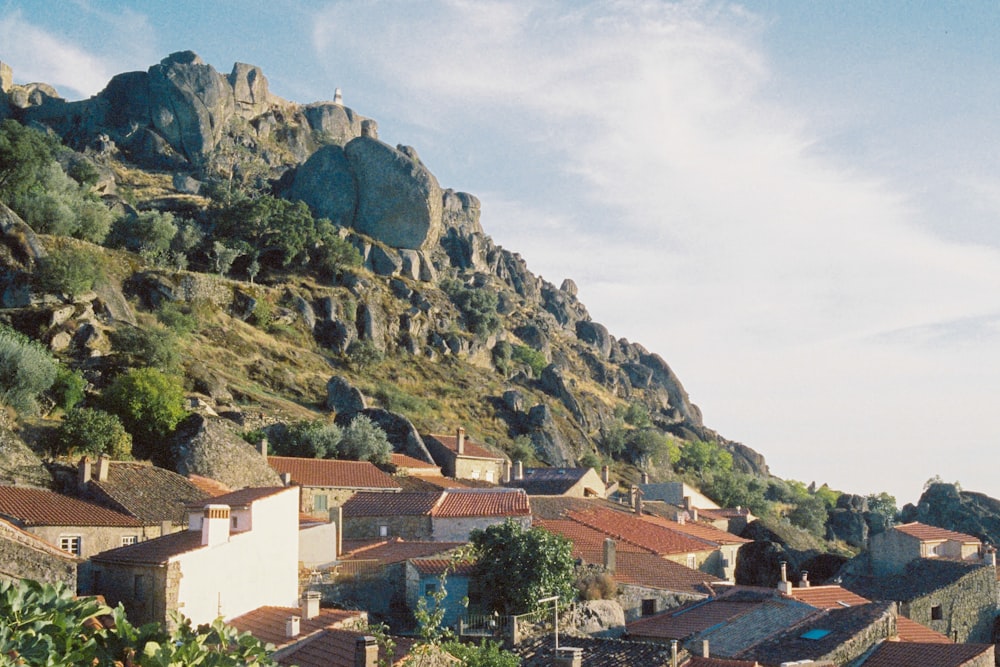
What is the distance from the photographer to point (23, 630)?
843 cm

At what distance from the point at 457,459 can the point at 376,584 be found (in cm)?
2629

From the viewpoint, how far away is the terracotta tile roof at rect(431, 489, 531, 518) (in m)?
34.4

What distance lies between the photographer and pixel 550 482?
5353 cm

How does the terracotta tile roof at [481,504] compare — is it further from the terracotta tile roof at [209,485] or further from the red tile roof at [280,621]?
the red tile roof at [280,621]

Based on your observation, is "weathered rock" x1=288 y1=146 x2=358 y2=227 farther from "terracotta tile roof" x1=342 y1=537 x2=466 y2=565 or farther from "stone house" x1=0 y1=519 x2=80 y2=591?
"stone house" x1=0 y1=519 x2=80 y2=591

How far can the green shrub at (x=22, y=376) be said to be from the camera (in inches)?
1404

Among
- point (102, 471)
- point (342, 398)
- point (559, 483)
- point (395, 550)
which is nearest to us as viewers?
point (102, 471)

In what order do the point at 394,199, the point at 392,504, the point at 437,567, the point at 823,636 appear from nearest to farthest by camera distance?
the point at 823,636, the point at 437,567, the point at 392,504, the point at 394,199

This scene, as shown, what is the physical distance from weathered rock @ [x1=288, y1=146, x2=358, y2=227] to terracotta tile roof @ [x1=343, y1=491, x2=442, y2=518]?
61282 millimetres

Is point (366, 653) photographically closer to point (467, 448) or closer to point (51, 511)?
point (51, 511)

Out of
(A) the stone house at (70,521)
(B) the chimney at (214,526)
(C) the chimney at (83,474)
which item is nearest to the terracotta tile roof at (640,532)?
(A) the stone house at (70,521)

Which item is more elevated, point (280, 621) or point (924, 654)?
point (280, 621)

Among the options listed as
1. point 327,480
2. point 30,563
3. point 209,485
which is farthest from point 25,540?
point 327,480

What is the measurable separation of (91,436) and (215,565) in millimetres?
15022
